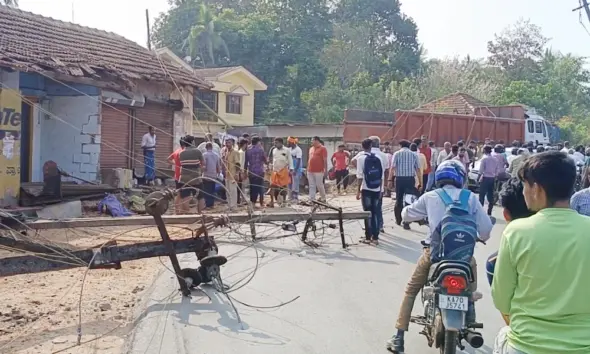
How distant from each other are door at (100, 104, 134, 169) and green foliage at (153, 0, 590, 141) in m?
25.1

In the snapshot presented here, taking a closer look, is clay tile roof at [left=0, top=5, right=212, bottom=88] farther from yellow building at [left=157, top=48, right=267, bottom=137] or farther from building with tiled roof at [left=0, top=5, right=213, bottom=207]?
yellow building at [left=157, top=48, right=267, bottom=137]

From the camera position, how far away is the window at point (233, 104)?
135 feet

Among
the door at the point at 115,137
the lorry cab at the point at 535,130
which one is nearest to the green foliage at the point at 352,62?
the lorry cab at the point at 535,130

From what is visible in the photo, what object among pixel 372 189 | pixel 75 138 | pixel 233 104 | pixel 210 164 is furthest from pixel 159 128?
pixel 233 104

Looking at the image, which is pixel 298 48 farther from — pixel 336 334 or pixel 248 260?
pixel 336 334

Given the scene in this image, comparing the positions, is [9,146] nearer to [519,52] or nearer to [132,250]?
[132,250]

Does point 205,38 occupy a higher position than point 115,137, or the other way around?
point 205,38

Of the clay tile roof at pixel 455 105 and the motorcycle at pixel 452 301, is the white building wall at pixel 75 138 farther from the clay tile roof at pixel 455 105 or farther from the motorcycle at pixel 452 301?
the clay tile roof at pixel 455 105

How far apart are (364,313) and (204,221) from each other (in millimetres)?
1979

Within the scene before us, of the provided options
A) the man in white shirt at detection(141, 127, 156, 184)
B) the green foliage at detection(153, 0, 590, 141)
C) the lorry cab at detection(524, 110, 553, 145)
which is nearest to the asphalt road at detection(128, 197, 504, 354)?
the man in white shirt at detection(141, 127, 156, 184)

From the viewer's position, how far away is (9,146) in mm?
14305

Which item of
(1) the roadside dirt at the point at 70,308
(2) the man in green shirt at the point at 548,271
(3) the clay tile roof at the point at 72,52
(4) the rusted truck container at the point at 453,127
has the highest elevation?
(3) the clay tile roof at the point at 72,52

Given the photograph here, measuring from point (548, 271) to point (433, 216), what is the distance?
2580mm

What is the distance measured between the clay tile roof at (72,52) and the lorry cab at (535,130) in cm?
1495
